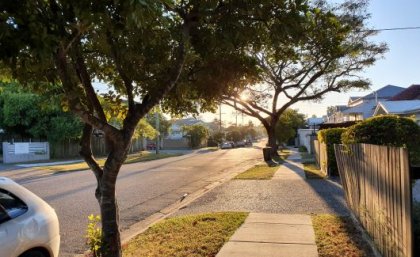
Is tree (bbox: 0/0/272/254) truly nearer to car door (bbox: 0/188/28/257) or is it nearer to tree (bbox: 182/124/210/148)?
car door (bbox: 0/188/28/257)

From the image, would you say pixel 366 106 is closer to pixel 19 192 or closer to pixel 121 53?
pixel 121 53

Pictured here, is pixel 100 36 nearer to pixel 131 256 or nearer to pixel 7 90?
pixel 131 256

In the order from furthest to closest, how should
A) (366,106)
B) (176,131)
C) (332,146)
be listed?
(176,131)
(366,106)
(332,146)

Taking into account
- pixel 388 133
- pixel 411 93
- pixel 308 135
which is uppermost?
pixel 411 93

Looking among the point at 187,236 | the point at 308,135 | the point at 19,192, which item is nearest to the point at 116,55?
the point at 19,192

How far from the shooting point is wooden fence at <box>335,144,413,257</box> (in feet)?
14.4

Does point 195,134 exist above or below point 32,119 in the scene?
below

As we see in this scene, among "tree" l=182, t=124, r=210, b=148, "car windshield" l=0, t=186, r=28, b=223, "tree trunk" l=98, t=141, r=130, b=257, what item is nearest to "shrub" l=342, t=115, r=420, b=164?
"tree trunk" l=98, t=141, r=130, b=257

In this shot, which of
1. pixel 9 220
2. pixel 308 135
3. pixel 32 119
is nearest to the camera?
pixel 9 220

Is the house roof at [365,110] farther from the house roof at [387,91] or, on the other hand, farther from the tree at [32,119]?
the tree at [32,119]

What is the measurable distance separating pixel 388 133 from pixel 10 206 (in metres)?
6.85

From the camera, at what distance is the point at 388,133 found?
905 centimetres

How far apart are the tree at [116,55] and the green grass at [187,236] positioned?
1265 millimetres

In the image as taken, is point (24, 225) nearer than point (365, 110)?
Yes
